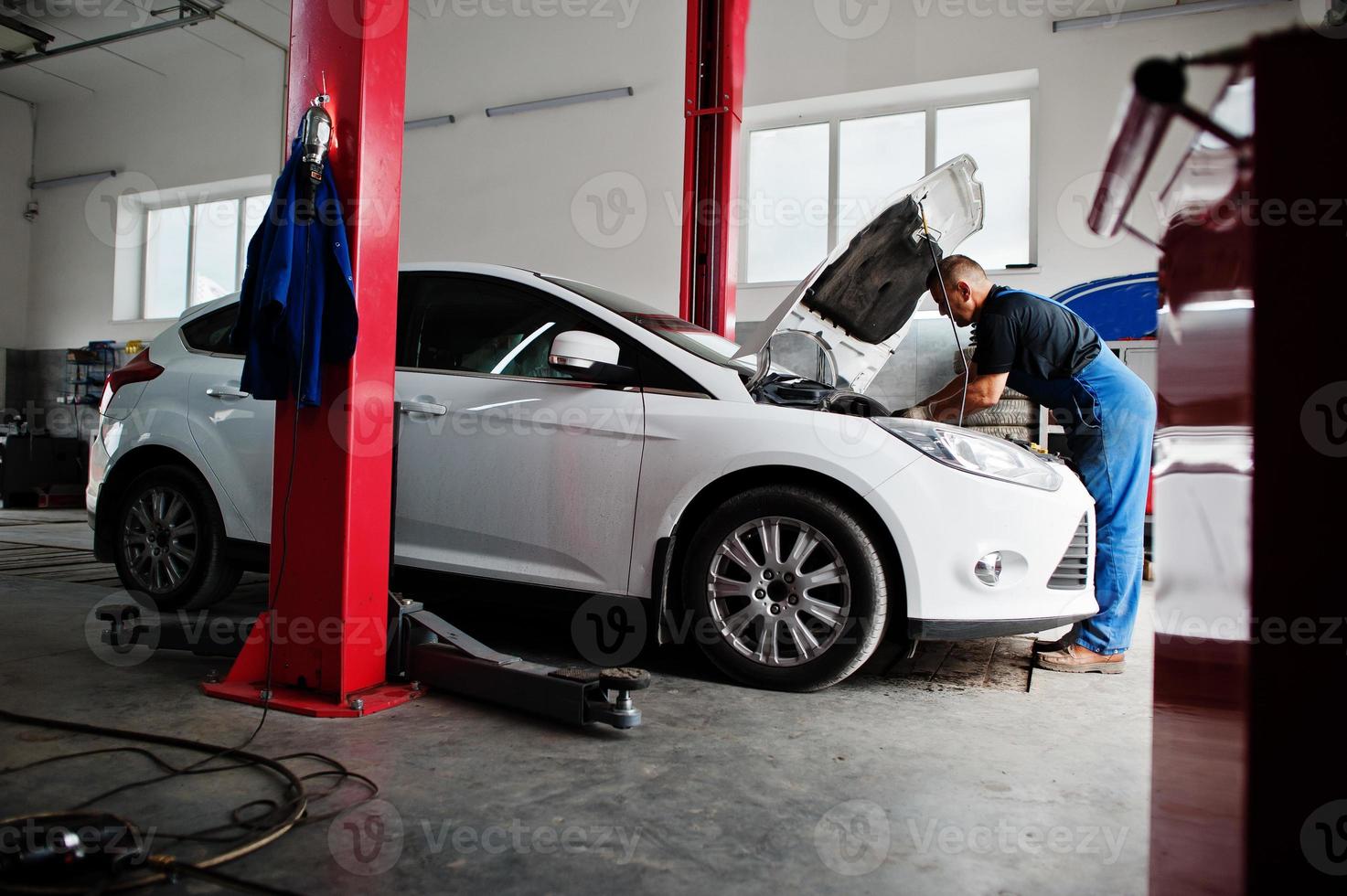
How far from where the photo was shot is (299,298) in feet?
7.93

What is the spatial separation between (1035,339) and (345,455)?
7.98 feet

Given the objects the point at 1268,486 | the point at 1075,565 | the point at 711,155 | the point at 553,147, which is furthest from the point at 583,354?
the point at 553,147

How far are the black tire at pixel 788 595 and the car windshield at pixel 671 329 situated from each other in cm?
57

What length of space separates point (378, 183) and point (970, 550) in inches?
81.4

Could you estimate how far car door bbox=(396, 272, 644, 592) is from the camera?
2.83m

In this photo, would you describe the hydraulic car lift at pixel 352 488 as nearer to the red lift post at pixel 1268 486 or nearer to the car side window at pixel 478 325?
the car side window at pixel 478 325

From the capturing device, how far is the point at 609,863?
1536mm

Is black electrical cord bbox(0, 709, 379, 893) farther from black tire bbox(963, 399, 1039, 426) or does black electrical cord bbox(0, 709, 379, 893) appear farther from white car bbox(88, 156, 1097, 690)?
black tire bbox(963, 399, 1039, 426)

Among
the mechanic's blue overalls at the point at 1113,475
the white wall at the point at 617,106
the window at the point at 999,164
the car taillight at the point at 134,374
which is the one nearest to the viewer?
the mechanic's blue overalls at the point at 1113,475

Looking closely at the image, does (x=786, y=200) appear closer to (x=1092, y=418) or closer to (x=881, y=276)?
(x=881, y=276)

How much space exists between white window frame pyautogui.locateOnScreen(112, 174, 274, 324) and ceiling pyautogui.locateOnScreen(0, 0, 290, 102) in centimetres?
161

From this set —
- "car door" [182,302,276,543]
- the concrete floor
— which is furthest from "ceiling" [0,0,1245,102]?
the concrete floor

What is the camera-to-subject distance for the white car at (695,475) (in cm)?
258

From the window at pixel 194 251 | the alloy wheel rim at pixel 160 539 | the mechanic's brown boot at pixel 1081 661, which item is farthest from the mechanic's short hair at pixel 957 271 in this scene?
the window at pixel 194 251
